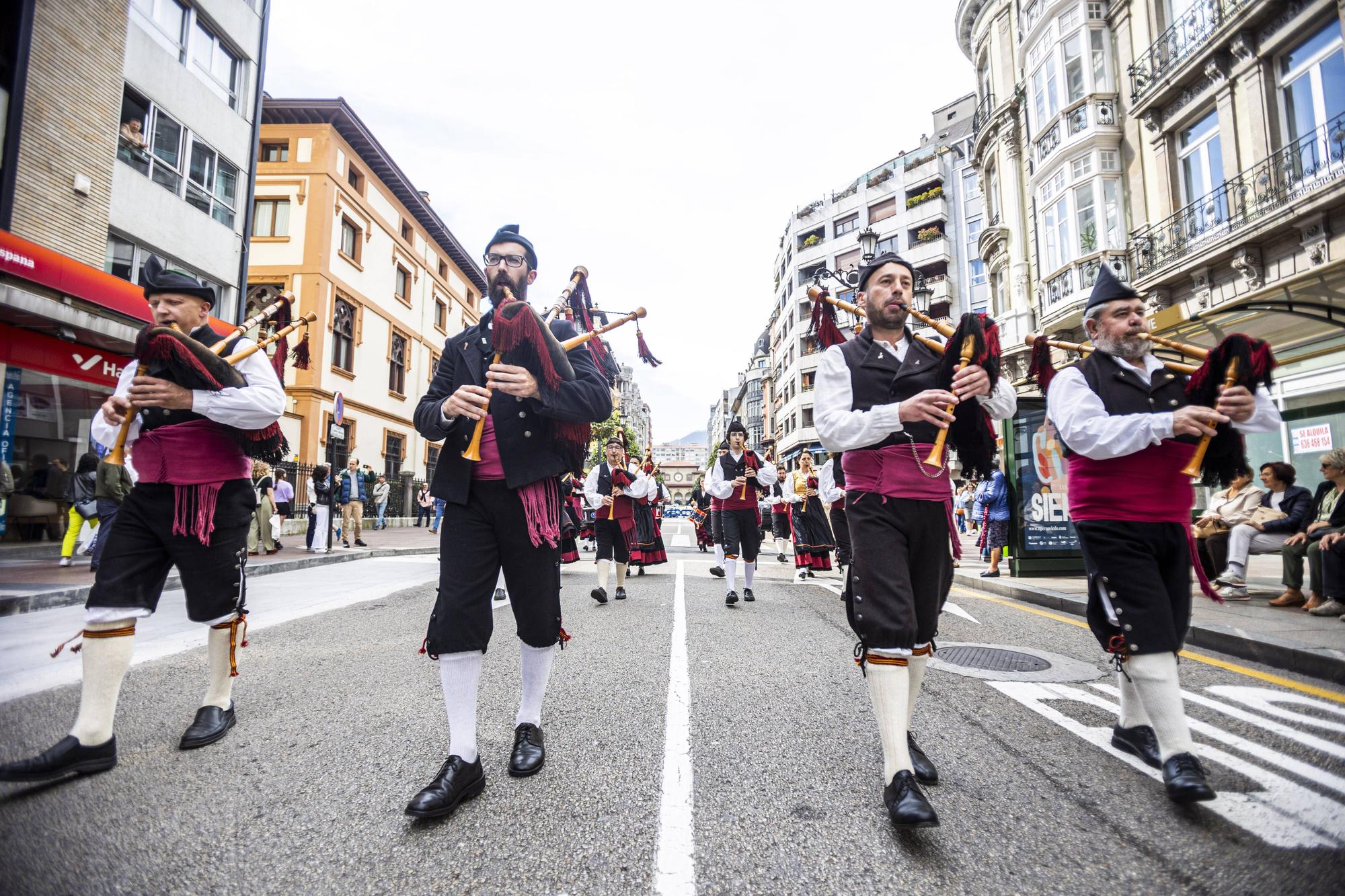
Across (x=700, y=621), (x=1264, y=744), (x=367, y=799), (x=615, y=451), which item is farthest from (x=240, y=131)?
(x=1264, y=744)

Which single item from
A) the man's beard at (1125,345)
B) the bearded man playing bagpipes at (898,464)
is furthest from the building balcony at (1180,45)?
the bearded man playing bagpipes at (898,464)

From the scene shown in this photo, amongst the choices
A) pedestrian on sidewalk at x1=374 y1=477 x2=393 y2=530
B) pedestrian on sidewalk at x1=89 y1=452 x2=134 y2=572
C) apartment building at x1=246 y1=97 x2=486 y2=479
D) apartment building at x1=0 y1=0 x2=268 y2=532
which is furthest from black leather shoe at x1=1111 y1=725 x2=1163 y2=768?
pedestrian on sidewalk at x1=374 y1=477 x2=393 y2=530

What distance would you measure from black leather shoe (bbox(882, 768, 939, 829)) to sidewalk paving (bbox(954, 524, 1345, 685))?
2.86m

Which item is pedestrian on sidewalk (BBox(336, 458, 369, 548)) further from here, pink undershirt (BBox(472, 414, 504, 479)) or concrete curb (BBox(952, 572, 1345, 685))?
concrete curb (BBox(952, 572, 1345, 685))

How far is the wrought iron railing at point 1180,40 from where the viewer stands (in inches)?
531

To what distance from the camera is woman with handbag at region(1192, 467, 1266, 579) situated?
785 cm

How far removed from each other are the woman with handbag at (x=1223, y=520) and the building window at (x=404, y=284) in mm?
26702

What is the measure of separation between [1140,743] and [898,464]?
1.67 metres

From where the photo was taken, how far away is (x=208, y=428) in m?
3.11

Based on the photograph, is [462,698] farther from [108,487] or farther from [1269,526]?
[1269,526]

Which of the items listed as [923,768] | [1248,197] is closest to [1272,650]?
[923,768]

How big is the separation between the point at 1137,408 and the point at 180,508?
4.22 meters

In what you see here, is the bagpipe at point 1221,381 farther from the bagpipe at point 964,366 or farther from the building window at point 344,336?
the building window at point 344,336

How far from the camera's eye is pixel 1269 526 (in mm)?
7469
